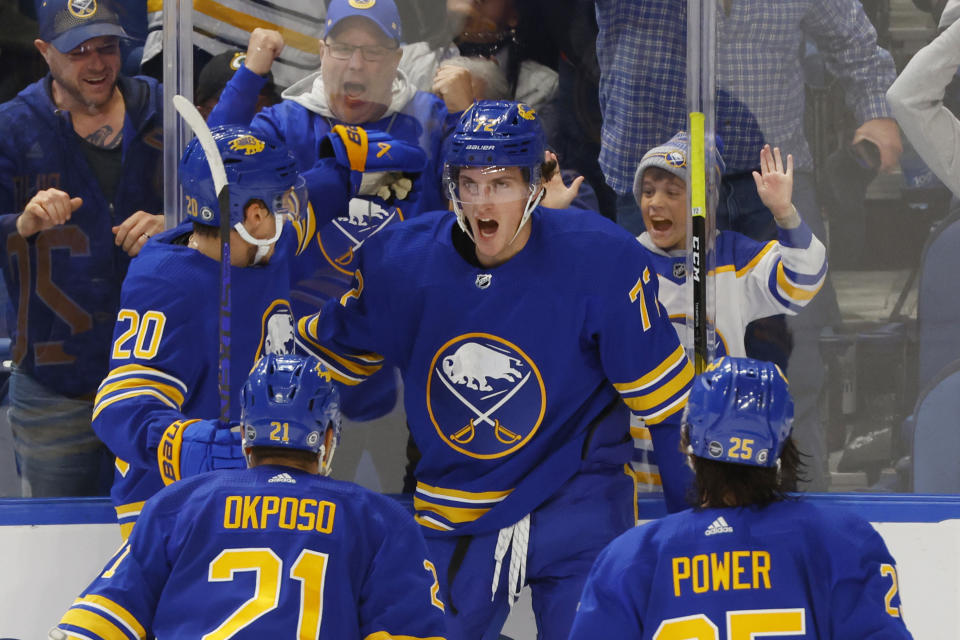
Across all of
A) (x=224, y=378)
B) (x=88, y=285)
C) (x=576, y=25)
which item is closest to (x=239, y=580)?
(x=224, y=378)

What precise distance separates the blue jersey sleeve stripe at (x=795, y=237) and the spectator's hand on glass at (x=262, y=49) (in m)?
1.31

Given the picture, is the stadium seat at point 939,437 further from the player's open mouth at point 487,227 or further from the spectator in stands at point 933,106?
the player's open mouth at point 487,227

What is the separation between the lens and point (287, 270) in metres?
3.23

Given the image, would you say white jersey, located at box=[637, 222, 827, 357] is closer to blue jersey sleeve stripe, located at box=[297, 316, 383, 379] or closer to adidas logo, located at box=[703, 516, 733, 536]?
blue jersey sleeve stripe, located at box=[297, 316, 383, 379]

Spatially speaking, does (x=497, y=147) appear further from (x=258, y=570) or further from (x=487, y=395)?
(x=258, y=570)

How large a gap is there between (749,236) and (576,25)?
0.68m

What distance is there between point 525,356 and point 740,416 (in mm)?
786

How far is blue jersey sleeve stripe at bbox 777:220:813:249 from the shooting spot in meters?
3.42

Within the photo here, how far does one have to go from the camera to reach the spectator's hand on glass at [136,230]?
3629 mm

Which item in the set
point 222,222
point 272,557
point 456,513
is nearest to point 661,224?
→ point 456,513

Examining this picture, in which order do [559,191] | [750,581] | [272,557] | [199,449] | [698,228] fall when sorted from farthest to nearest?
[559,191]
[698,228]
[199,449]
[272,557]
[750,581]

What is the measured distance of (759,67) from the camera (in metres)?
3.46

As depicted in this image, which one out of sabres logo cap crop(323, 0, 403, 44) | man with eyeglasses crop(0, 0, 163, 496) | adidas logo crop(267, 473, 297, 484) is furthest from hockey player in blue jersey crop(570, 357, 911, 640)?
man with eyeglasses crop(0, 0, 163, 496)

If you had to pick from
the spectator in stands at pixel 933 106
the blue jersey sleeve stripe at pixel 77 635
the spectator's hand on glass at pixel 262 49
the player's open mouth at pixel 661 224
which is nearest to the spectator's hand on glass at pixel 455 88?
the spectator's hand on glass at pixel 262 49
